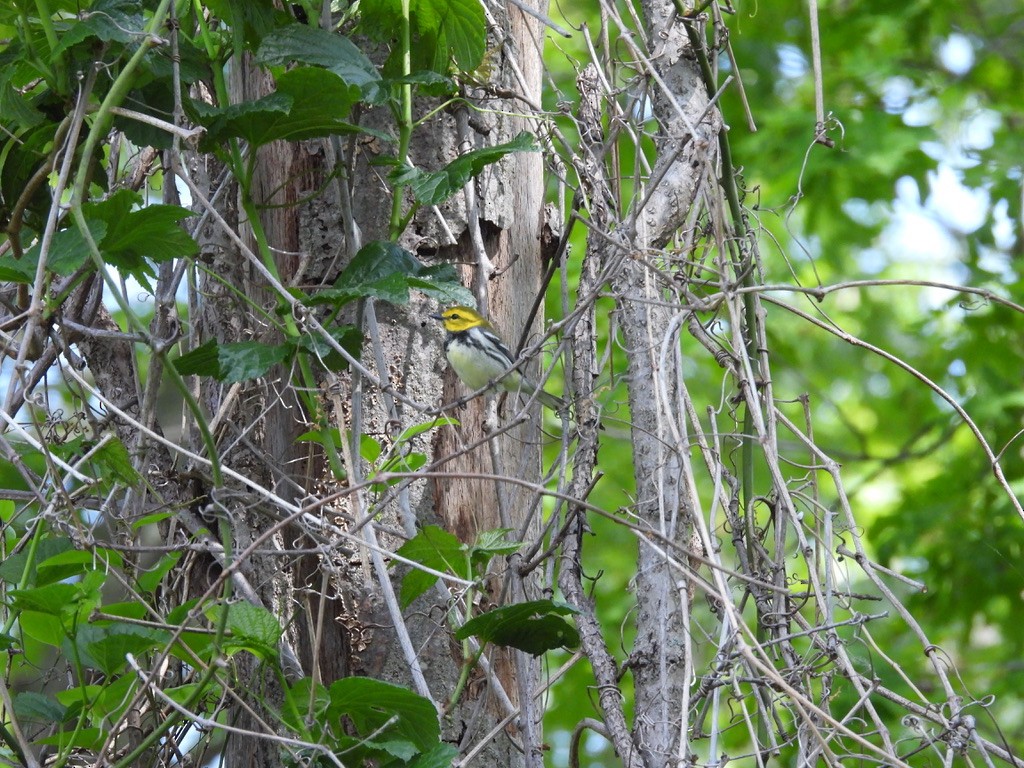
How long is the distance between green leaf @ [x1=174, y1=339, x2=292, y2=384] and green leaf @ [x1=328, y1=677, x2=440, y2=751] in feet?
1.91

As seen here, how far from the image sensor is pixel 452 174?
7.00 ft

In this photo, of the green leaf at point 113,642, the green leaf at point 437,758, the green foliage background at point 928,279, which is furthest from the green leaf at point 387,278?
the green foliage background at point 928,279

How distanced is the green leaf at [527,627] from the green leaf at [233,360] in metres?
0.61

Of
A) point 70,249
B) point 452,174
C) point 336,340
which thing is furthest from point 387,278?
point 70,249

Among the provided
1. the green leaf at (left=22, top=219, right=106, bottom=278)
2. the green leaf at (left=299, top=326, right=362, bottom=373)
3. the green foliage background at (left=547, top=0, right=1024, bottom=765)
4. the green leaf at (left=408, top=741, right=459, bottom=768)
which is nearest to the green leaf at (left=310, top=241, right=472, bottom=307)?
the green leaf at (left=299, top=326, right=362, bottom=373)

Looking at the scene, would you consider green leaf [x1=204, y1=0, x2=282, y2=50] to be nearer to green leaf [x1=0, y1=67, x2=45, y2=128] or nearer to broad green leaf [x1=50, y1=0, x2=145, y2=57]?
broad green leaf [x1=50, y1=0, x2=145, y2=57]

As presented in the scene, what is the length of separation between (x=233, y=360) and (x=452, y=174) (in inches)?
23.0

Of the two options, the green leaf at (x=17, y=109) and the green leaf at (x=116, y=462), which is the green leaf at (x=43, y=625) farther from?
the green leaf at (x=17, y=109)

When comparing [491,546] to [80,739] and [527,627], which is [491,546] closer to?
[527,627]

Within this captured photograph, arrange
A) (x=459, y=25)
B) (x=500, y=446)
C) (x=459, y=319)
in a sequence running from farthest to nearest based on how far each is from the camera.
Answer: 1. (x=459, y=319)
2. (x=500, y=446)
3. (x=459, y=25)

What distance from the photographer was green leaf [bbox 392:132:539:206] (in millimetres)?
2086

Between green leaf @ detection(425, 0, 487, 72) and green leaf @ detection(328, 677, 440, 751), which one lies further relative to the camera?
green leaf @ detection(425, 0, 487, 72)

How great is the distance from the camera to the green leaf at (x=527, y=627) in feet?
6.23

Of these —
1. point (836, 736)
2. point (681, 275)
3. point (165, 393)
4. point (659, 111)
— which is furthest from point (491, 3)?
point (165, 393)
